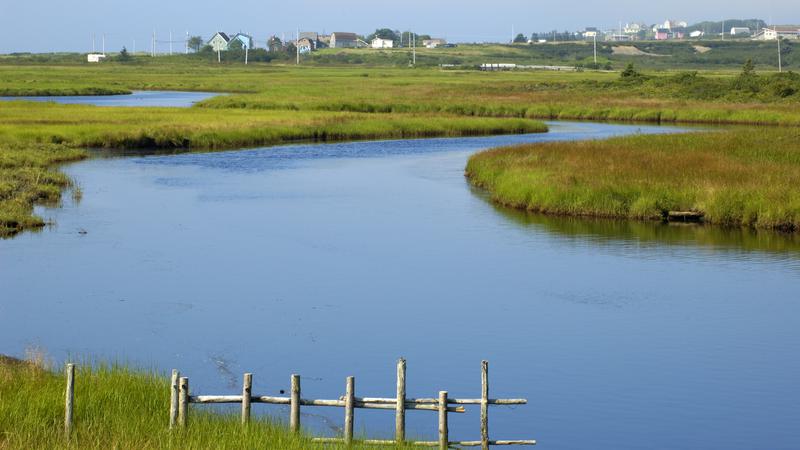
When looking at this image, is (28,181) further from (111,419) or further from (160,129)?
(111,419)

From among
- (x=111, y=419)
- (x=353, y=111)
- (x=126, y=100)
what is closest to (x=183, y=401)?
(x=111, y=419)

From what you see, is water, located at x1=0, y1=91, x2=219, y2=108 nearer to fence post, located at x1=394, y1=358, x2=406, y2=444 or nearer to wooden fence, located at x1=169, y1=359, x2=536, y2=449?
wooden fence, located at x1=169, y1=359, x2=536, y2=449

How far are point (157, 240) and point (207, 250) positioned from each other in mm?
2064

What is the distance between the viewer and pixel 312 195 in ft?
136

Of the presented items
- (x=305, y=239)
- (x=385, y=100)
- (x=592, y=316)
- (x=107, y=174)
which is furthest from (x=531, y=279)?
(x=385, y=100)

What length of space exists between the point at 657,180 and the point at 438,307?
15126 mm

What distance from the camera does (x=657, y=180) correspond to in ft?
122

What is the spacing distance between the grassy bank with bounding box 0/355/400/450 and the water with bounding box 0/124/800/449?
2325 mm

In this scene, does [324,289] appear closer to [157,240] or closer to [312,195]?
[157,240]

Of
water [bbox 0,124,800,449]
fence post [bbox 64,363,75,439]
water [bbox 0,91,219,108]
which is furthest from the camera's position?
water [bbox 0,91,219,108]

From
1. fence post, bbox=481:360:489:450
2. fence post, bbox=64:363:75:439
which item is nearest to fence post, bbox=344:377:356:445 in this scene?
fence post, bbox=481:360:489:450

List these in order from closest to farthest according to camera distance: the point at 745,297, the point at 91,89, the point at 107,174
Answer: the point at 745,297 < the point at 107,174 < the point at 91,89

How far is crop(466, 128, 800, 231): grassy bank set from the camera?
34.1 m

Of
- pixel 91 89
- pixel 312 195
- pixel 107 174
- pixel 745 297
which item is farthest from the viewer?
pixel 91 89
